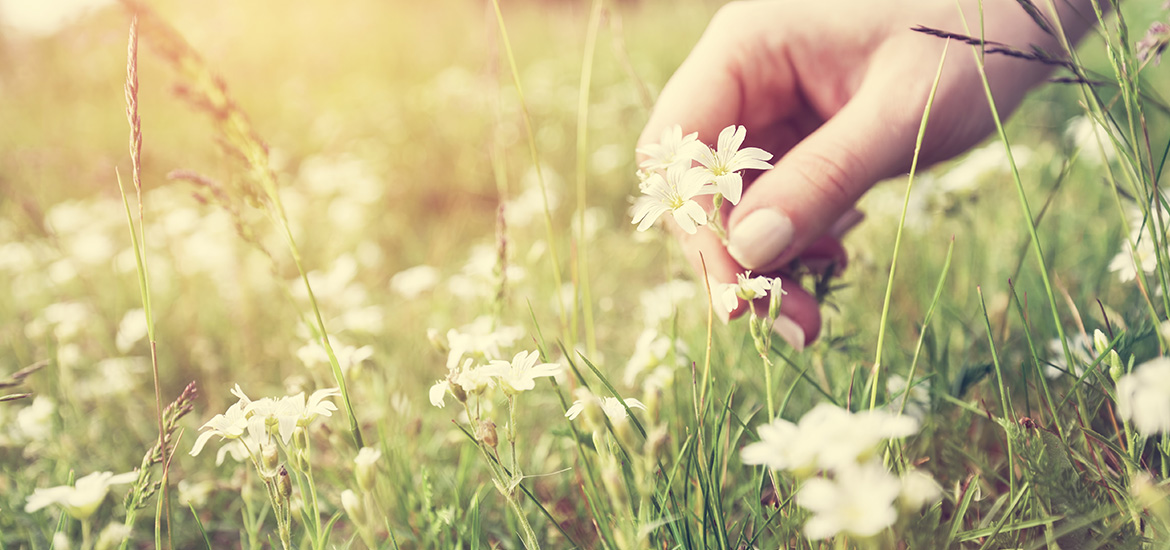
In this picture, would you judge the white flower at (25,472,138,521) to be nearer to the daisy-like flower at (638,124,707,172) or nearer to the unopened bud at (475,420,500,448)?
the unopened bud at (475,420,500,448)

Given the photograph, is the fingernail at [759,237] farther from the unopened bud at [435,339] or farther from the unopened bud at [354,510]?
the unopened bud at [354,510]

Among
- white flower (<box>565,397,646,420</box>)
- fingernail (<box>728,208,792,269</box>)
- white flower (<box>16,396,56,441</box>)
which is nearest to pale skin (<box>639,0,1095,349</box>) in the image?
fingernail (<box>728,208,792,269</box>)


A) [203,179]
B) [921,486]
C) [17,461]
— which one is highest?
[203,179]

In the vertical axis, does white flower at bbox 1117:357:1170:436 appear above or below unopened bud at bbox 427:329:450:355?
above

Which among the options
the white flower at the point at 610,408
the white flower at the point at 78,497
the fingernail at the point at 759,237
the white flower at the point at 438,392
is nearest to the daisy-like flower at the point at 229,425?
the white flower at the point at 78,497

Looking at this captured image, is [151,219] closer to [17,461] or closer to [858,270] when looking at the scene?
[17,461]

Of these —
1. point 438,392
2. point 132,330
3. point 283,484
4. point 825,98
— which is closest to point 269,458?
point 283,484

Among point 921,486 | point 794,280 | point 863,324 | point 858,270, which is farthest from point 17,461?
point 858,270
